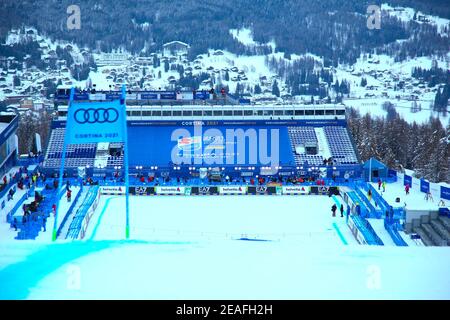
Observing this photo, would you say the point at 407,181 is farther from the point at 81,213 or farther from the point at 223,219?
the point at 81,213

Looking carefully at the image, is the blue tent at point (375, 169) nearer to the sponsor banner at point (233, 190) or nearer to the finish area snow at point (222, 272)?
the sponsor banner at point (233, 190)

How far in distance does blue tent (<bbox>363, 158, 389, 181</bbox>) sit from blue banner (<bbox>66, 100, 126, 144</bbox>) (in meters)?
14.2

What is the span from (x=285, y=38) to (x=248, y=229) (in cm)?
4739

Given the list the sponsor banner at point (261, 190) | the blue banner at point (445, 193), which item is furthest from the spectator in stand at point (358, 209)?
the sponsor banner at point (261, 190)

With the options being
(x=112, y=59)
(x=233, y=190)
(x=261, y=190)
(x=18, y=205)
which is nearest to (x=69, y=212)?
(x=18, y=205)

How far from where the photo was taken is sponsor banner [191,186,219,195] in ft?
68.5

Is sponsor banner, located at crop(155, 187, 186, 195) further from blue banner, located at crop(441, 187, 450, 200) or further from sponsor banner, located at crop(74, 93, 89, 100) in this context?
blue banner, located at crop(441, 187, 450, 200)

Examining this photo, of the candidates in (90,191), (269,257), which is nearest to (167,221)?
(90,191)

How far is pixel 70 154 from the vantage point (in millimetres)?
22844

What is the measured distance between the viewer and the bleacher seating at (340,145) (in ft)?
74.2

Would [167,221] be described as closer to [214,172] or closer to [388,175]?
[214,172]

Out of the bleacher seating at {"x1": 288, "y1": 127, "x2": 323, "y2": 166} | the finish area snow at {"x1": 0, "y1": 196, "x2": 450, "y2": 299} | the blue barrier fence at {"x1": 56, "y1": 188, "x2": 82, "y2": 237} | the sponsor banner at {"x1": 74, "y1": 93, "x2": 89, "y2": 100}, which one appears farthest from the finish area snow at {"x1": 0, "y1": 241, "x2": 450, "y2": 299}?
the sponsor banner at {"x1": 74, "y1": 93, "x2": 89, "y2": 100}

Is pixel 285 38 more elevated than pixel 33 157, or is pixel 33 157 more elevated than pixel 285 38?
pixel 285 38

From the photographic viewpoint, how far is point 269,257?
5.42 m
